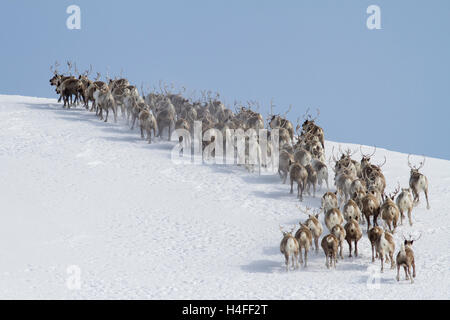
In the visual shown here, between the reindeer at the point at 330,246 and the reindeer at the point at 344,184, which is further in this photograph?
the reindeer at the point at 344,184

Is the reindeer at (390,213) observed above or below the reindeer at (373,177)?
below

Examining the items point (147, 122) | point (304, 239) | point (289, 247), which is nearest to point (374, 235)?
point (304, 239)

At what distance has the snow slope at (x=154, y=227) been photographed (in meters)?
19.1

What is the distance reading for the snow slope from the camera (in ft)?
62.5

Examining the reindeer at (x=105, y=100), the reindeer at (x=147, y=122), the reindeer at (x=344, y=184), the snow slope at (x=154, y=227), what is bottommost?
the snow slope at (x=154, y=227)

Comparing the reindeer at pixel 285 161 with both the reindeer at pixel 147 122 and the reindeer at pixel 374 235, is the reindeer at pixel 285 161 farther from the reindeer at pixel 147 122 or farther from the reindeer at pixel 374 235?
the reindeer at pixel 374 235

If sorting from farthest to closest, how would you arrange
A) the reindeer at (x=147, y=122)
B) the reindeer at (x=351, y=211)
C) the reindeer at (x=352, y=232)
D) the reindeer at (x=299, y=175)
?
the reindeer at (x=147, y=122)
the reindeer at (x=299, y=175)
the reindeer at (x=351, y=211)
the reindeer at (x=352, y=232)

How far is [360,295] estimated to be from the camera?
18.5 m

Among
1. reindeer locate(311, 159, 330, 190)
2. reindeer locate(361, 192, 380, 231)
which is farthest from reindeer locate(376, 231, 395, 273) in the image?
reindeer locate(311, 159, 330, 190)

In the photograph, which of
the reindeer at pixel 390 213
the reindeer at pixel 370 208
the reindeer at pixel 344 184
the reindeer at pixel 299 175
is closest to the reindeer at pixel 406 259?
the reindeer at pixel 390 213

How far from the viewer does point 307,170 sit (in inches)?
1032

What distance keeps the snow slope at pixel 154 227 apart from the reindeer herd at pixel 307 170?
55 cm
